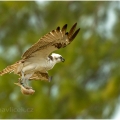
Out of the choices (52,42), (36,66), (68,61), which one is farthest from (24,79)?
(68,61)

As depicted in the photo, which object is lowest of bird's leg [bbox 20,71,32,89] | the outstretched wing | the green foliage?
bird's leg [bbox 20,71,32,89]

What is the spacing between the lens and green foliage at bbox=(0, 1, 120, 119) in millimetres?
8609

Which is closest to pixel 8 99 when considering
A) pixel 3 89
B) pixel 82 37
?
pixel 3 89

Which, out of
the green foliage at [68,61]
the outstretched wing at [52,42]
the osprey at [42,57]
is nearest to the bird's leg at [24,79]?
the osprey at [42,57]

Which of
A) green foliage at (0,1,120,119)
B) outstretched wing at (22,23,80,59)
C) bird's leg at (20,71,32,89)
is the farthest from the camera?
green foliage at (0,1,120,119)

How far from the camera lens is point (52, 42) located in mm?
4598

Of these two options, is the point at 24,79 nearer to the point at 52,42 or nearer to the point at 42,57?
the point at 42,57

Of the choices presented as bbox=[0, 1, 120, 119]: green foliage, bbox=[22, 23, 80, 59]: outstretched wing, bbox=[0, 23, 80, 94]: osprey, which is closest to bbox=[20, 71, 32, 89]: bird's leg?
bbox=[0, 23, 80, 94]: osprey

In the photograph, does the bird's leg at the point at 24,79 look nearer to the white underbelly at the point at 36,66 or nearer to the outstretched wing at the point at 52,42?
the white underbelly at the point at 36,66

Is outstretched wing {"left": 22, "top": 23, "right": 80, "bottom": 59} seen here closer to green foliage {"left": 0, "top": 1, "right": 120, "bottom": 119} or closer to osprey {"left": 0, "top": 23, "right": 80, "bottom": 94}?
osprey {"left": 0, "top": 23, "right": 80, "bottom": 94}

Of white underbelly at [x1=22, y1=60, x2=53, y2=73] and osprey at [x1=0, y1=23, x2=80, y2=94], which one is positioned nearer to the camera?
osprey at [x1=0, y1=23, x2=80, y2=94]

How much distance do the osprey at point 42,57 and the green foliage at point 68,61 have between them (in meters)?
3.26

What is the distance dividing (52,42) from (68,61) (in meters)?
4.48

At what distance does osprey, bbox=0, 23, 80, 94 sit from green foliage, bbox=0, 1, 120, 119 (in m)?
3.26
